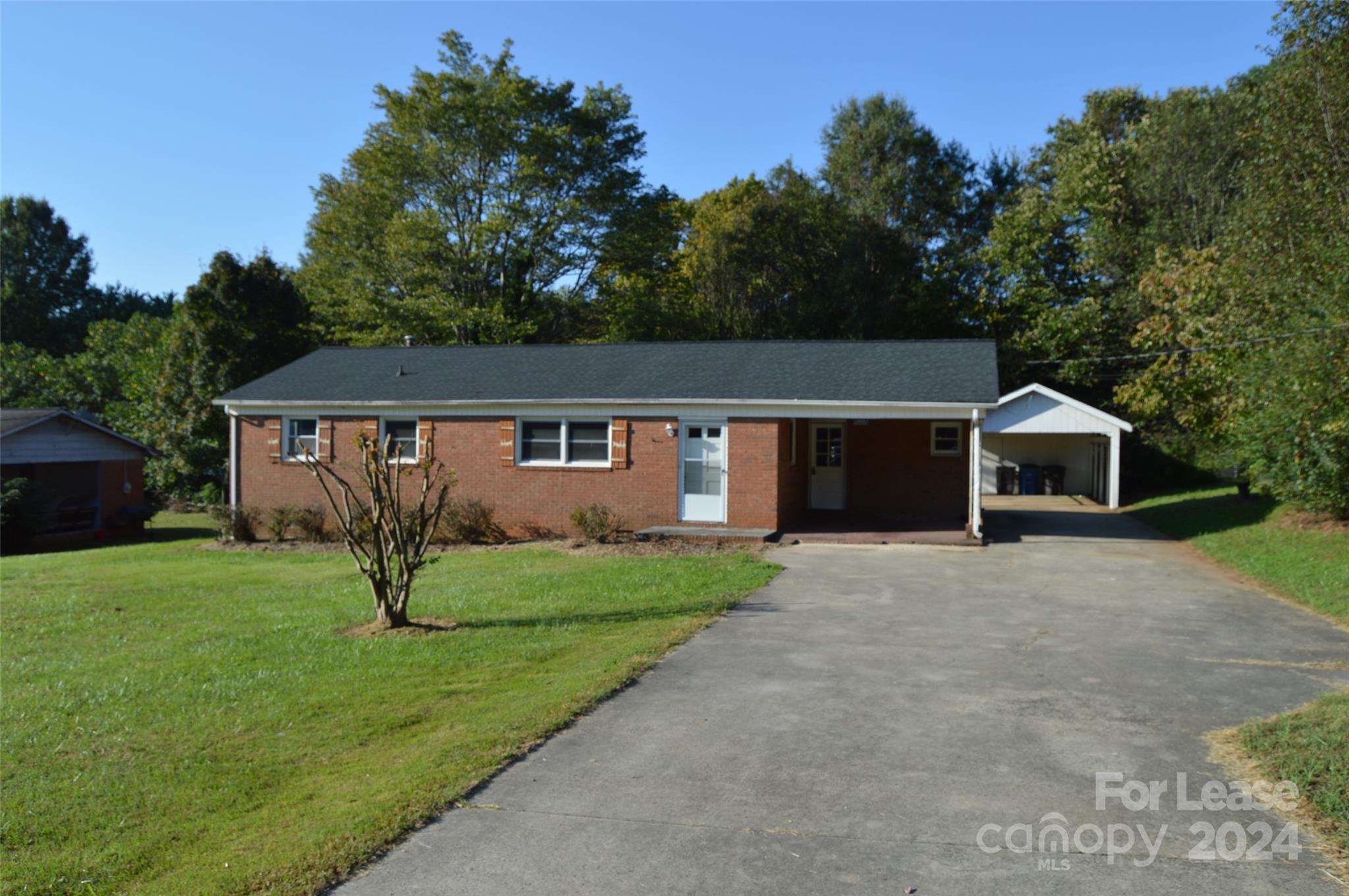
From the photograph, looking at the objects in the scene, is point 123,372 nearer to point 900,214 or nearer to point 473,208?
point 473,208

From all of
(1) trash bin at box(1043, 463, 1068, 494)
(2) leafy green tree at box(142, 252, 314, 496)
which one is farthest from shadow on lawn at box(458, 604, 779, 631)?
(2) leafy green tree at box(142, 252, 314, 496)

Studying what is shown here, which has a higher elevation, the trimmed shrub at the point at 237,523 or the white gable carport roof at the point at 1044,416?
the white gable carport roof at the point at 1044,416

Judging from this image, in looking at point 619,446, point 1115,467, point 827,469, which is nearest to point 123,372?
point 619,446

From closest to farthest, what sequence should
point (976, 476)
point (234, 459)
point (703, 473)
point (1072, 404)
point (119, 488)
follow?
point (976, 476) < point (703, 473) < point (234, 459) < point (1072, 404) < point (119, 488)

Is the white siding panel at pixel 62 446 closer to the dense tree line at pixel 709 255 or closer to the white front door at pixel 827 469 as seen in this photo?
the dense tree line at pixel 709 255

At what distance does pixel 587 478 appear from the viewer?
741 inches

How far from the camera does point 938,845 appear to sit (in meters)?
4.59

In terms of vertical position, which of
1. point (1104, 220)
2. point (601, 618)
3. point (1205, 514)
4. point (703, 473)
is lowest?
point (601, 618)

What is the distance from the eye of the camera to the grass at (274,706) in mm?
4613

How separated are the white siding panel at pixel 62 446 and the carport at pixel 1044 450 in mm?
24326

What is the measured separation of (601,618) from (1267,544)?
12.0 m

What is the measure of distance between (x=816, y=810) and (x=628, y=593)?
274 inches

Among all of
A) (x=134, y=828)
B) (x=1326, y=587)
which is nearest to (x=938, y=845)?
(x=134, y=828)

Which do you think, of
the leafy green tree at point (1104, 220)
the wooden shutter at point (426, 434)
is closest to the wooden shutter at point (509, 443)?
the wooden shutter at point (426, 434)
